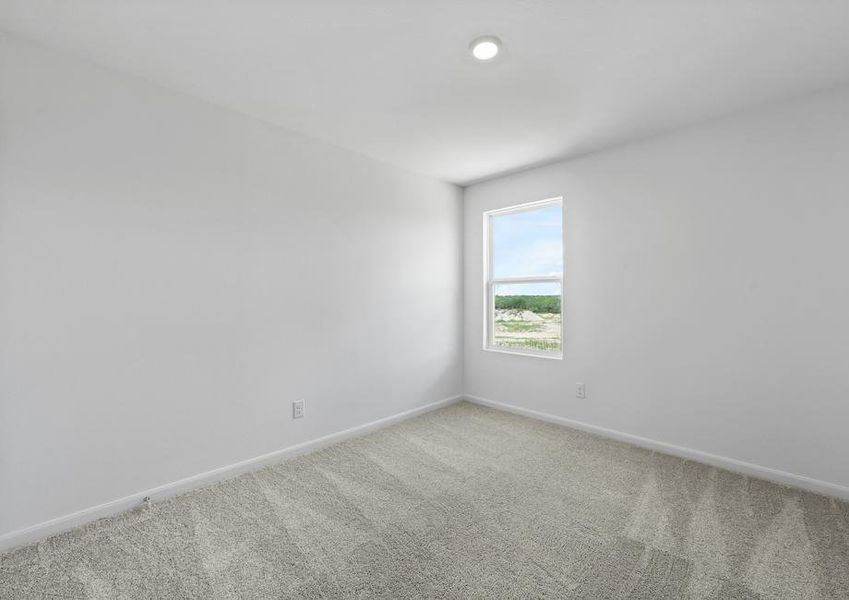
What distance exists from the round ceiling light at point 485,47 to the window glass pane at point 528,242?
5.99ft

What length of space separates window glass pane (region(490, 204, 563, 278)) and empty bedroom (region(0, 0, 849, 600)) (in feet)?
0.51

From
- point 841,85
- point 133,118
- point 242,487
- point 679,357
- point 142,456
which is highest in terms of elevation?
point 841,85

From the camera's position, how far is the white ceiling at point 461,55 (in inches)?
65.1

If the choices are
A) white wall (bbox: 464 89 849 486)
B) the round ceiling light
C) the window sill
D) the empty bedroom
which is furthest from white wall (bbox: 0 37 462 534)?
white wall (bbox: 464 89 849 486)

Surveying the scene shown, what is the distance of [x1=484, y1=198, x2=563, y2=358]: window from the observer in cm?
354

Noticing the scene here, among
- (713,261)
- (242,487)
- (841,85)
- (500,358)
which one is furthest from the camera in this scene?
(500,358)

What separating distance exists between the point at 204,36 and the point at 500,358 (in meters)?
3.25

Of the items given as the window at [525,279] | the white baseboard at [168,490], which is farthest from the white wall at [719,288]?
the white baseboard at [168,490]

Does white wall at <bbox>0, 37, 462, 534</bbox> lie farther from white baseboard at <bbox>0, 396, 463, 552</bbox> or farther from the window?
the window

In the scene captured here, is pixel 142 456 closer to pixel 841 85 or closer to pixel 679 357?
pixel 679 357

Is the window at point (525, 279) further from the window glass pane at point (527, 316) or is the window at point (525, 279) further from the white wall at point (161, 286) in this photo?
the white wall at point (161, 286)

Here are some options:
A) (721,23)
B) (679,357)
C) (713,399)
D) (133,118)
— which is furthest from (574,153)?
(133,118)

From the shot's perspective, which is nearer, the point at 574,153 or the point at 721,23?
the point at 721,23

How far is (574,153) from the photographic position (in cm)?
321
